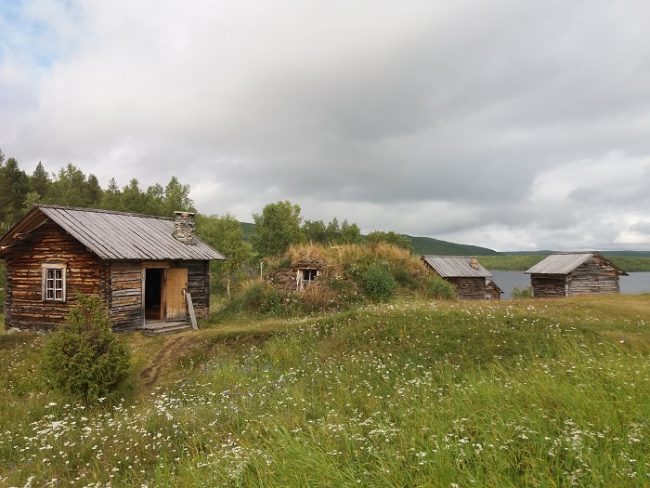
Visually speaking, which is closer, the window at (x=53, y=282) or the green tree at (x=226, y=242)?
the window at (x=53, y=282)

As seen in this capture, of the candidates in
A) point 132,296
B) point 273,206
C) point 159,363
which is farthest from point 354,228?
point 159,363

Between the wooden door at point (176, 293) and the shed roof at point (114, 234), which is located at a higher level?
the shed roof at point (114, 234)

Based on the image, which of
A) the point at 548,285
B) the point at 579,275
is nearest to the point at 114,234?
the point at 548,285

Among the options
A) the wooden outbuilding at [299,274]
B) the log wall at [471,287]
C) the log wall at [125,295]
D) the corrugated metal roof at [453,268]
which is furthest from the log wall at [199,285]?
the log wall at [471,287]

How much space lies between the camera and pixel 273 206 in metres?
65.4

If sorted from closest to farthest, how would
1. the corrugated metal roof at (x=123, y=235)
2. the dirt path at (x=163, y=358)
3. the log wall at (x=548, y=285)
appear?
1. the dirt path at (x=163, y=358)
2. the corrugated metal roof at (x=123, y=235)
3. the log wall at (x=548, y=285)

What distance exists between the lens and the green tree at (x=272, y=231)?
2530 inches

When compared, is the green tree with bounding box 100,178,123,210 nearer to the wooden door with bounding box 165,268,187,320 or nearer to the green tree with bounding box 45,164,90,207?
the green tree with bounding box 45,164,90,207

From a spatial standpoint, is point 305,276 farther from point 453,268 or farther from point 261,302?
point 453,268

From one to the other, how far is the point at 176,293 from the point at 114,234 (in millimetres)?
4154

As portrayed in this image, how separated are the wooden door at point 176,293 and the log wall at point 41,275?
363 cm

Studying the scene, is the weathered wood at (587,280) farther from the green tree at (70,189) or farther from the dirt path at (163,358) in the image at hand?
the green tree at (70,189)

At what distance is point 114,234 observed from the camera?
20844 millimetres

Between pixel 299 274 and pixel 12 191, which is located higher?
pixel 12 191
